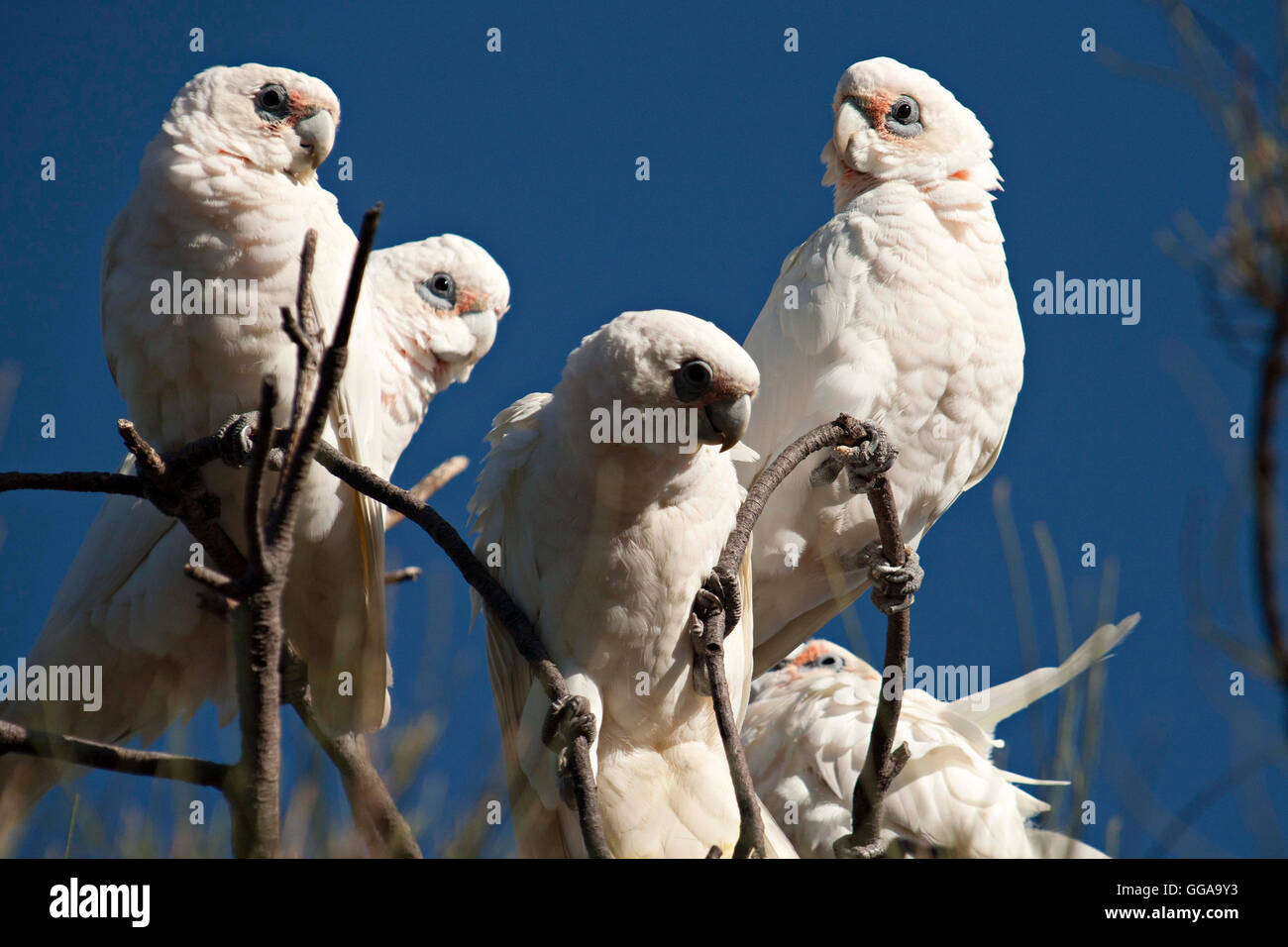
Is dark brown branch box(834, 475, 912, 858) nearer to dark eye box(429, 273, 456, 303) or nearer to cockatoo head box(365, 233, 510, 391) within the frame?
cockatoo head box(365, 233, 510, 391)

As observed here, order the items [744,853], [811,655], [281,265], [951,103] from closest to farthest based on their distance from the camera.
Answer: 1. [744,853]
2. [281,265]
3. [951,103]
4. [811,655]

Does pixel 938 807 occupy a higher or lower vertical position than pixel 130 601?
lower

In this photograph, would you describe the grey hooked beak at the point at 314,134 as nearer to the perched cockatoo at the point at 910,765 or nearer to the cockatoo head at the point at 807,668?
the perched cockatoo at the point at 910,765

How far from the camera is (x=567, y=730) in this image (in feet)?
13.2

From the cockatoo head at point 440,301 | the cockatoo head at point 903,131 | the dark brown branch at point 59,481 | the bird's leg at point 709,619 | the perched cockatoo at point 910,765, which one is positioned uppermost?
the cockatoo head at point 903,131

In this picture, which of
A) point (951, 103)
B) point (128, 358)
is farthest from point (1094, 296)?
point (128, 358)

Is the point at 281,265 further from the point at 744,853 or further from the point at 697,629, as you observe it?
the point at 744,853

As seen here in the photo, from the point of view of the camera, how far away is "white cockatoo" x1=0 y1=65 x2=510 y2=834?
4570 millimetres

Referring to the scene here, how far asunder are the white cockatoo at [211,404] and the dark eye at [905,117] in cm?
278

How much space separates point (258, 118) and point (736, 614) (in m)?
2.70

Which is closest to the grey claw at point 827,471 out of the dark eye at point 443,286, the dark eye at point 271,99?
the dark eye at point 271,99

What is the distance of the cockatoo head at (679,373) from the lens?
157 inches

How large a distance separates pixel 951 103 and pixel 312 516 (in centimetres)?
377

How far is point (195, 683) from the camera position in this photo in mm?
5395
